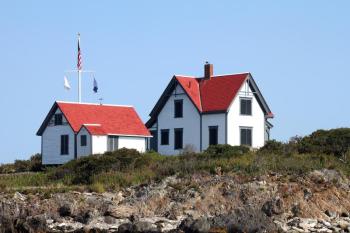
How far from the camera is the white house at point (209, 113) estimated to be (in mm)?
52031

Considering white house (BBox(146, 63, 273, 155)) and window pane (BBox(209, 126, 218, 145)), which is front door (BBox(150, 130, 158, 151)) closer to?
white house (BBox(146, 63, 273, 155))

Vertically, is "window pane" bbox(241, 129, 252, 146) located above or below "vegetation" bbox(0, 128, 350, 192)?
above

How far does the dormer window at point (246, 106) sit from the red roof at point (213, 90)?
40.6 inches

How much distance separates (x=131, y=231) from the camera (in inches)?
1039

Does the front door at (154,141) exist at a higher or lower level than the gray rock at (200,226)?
higher

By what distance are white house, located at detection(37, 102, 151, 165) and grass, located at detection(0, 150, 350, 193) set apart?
9.10 metres

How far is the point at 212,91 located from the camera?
5362cm

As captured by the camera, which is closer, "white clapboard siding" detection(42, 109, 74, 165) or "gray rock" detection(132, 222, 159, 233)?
"gray rock" detection(132, 222, 159, 233)

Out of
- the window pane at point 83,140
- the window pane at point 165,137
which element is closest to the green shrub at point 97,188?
the window pane at point 83,140

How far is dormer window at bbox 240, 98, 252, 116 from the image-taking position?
52.7 m

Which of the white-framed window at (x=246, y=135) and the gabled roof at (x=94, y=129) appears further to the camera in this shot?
the white-framed window at (x=246, y=135)

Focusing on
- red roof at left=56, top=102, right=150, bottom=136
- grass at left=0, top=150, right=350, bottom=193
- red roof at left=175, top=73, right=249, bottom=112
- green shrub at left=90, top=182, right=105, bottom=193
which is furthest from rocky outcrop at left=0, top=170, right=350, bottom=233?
red roof at left=56, top=102, right=150, bottom=136

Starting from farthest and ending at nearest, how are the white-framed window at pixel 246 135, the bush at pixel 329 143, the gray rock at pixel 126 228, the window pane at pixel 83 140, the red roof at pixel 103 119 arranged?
the white-framed window at pixel 246 135 < the red roof at pixel 103 119 < the window pane at pixel 83 140 < the bush at pixel 329 143 < the gray rock at pixel 126 228

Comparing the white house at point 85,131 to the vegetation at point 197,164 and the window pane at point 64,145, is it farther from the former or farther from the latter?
the vegetation at point 197,164
